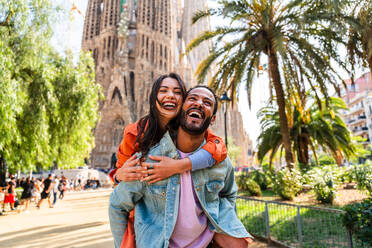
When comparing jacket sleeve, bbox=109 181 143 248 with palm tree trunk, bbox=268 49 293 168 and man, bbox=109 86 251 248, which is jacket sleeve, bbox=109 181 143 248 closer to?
man, bbox=109 86 251 248

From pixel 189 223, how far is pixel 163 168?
1.14 ft

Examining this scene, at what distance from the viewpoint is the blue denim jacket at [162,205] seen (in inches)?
55.3

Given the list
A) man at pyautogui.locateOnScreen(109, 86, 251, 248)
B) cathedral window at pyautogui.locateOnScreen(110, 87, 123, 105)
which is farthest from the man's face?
cathedral window at pyautogui.locateOnScreen(110, 87, 123, 105)

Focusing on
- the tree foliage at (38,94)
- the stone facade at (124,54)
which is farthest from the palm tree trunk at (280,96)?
the stone facade at (124,54)

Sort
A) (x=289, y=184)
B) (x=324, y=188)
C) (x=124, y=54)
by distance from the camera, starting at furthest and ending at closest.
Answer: (x=124, y=54), (x=289, y=184), (x=324, y=188)

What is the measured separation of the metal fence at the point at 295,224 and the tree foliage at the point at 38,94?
23.2 feet

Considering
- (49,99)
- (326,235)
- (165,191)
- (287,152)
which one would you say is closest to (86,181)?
(49,99)

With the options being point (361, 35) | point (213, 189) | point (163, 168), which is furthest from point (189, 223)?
point (361, 35)

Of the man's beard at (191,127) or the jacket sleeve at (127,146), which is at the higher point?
the man's beard at (191,127)

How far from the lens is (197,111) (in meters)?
1.56

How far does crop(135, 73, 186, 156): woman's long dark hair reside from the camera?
1.58m

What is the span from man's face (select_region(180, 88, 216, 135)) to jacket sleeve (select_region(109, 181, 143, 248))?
450 mm

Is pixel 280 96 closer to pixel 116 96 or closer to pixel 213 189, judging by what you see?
pixel 213 189

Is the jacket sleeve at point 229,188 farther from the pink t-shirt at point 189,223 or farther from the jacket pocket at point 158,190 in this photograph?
the jacket pocket at point 158,190
